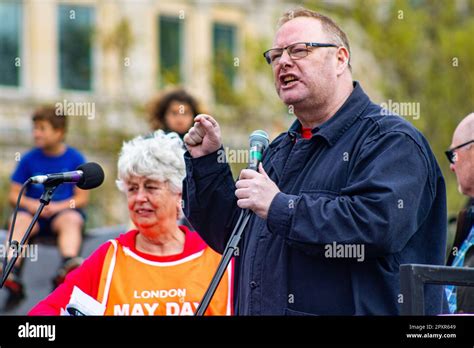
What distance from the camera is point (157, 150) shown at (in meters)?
6.53

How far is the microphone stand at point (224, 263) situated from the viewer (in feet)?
15.2

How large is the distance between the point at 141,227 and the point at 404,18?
45.5ft

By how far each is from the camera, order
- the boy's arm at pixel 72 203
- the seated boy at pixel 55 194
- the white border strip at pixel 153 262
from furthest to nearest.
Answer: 1. the boy's arm at pixel 72 203
2. the seated boy at pixel 55 194
3. the white border strip at pixel 153 262

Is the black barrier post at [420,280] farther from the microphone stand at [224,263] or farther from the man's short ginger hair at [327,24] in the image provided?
the man's short ginger hair at [327,24]

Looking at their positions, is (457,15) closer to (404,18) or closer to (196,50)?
(404,18)

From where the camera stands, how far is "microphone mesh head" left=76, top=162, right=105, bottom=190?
5.47 metres

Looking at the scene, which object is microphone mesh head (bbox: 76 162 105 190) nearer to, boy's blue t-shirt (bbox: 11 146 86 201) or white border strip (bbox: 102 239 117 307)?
white border strip (bbox: 102 239 117 307)

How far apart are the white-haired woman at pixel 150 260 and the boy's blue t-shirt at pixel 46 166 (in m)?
2.74

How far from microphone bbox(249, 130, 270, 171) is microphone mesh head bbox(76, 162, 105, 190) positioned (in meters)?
0.76

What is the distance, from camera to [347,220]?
15.8 feet

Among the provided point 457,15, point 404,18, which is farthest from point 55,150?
point 457,15

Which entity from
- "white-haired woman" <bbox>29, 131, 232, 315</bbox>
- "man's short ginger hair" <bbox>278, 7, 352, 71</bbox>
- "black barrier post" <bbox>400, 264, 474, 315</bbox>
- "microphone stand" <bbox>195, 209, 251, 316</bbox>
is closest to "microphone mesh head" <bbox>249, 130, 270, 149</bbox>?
"microphone stand" <bbox>195, 209, 251, 316</bbox>

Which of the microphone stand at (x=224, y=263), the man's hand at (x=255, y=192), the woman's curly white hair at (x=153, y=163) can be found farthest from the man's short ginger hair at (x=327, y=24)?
the woman's curly white hair at (x=153, y=163)

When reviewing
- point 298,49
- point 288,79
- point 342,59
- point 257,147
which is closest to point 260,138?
point 257,147
